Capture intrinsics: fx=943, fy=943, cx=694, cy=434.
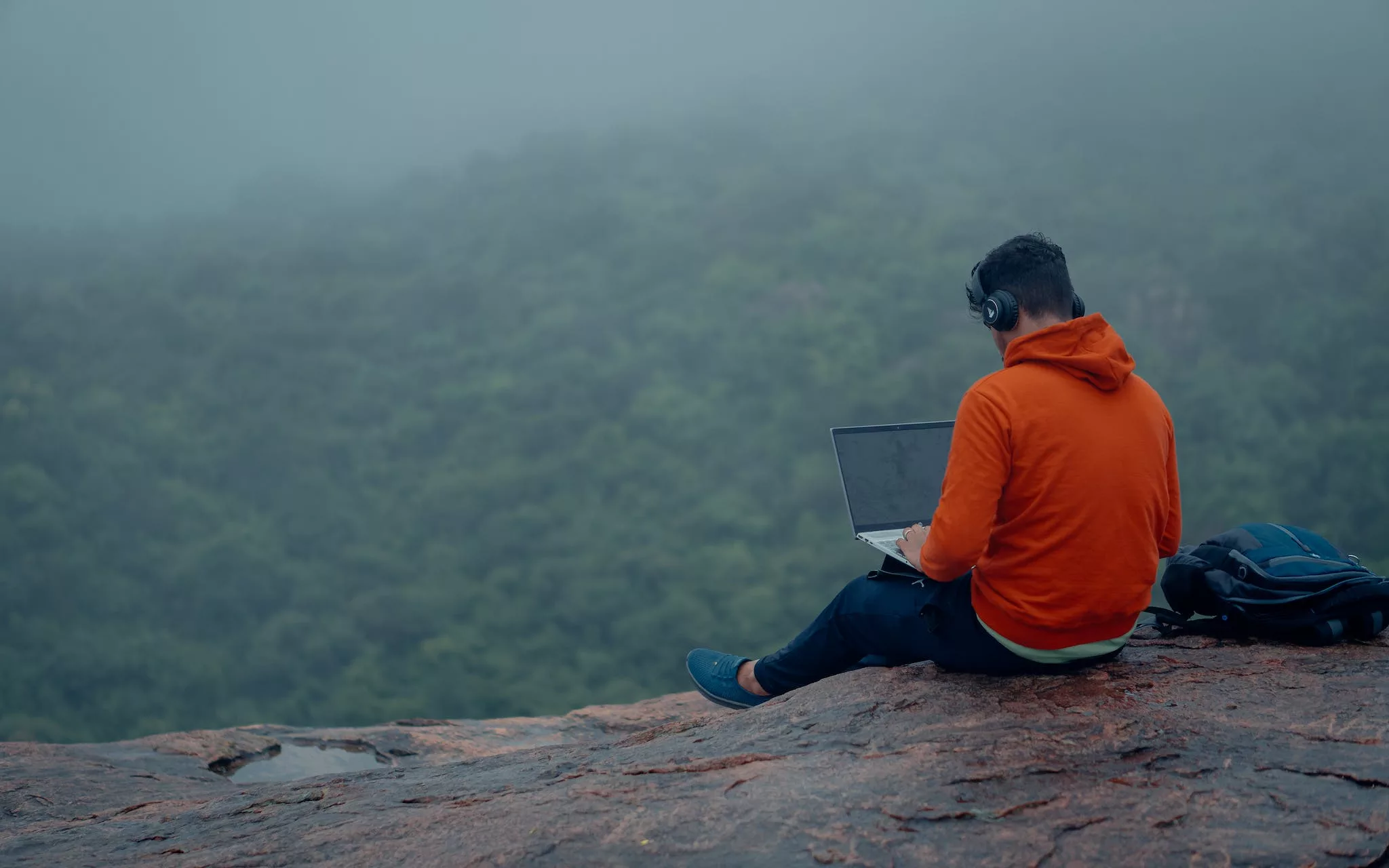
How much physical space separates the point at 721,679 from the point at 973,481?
126 cm

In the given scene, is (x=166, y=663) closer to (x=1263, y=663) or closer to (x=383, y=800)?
(x=383, y=800)

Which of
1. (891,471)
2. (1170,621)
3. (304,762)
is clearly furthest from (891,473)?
(304,762)

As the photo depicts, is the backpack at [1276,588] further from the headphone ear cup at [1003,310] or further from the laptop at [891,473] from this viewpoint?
the headphone ear cup at [1003,310]

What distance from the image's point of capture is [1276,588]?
2.57 m

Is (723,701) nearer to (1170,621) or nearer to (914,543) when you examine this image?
(914,543)

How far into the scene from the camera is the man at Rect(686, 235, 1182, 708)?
195 cm

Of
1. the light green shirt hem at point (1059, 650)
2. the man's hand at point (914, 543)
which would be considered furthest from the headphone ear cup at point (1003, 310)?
the light green shirt hem at point (1059, 650)

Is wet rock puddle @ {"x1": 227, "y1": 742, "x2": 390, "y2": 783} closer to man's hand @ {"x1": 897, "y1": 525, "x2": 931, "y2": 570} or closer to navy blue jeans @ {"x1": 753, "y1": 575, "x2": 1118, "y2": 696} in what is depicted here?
navy blue jeans @ {"x1": 753, "y1": 575, "x2": 1118, "y2": 696}

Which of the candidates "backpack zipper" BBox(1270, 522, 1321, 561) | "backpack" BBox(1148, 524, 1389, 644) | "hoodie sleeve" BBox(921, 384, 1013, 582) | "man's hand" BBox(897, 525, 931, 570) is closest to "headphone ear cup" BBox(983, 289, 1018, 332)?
"hoodie sleeve" BBox(921, 384, 1013, 582)

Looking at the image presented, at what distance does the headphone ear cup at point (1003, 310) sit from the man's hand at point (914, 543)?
19.2 inches

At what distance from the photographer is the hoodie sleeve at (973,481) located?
6.31ft

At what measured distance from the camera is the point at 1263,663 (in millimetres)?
2490

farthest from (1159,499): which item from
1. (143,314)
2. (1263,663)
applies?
(143,314)

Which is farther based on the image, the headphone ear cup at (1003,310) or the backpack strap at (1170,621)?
the backpack strap at (1170,621)
